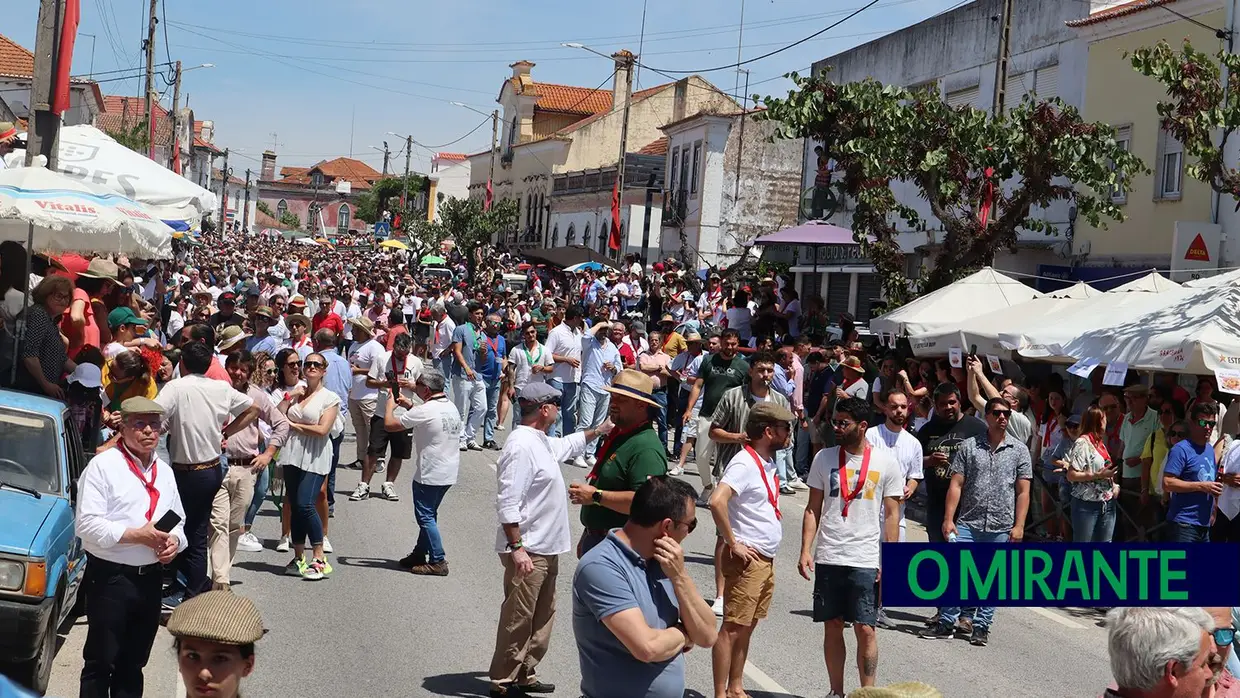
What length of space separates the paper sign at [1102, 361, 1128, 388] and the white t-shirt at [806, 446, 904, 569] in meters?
5.82

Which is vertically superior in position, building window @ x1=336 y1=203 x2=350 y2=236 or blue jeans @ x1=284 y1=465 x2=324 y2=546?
building window @ x1=336 y1=203 x2=350 y2=236

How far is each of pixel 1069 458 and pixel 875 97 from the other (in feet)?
29.5

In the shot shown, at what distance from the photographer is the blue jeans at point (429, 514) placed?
35.9 ft

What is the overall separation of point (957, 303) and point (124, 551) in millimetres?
13441

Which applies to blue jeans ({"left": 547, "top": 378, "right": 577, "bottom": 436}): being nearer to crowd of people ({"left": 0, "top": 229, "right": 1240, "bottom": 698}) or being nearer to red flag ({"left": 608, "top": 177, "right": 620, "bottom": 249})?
crowd of people ({"left": 0, "top": 229, "right": 1240, "bottom": 698})

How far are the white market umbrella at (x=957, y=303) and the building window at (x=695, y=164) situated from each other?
28274 millimetres

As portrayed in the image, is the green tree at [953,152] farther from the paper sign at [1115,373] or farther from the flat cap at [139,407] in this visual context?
the flat cap at [139,407]

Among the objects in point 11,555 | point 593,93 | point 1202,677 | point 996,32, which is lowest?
point 11,555

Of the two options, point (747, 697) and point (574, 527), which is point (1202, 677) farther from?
point (574, 527)

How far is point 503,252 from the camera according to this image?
67625 mm

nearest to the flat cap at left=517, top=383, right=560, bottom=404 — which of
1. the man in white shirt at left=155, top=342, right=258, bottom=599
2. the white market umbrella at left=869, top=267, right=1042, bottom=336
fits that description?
the man in white shirt at left=155, top=342, right=258, bottom=599

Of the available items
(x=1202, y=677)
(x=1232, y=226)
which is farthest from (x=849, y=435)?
(x=1232, y=226)

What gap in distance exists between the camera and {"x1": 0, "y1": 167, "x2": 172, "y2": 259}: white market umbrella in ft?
35.5

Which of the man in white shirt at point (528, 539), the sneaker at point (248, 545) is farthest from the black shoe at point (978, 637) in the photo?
the sneaker at point (248, 545)
